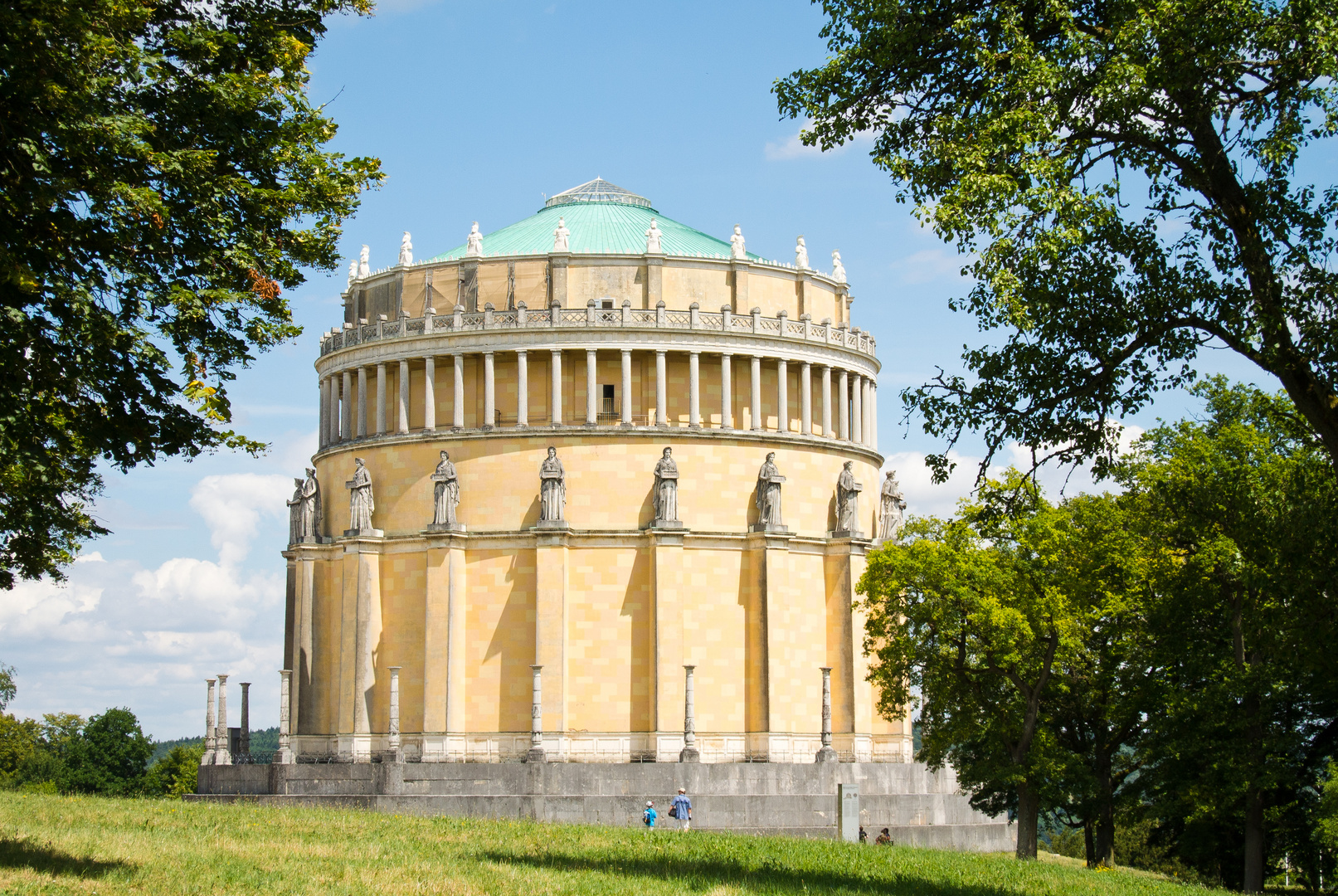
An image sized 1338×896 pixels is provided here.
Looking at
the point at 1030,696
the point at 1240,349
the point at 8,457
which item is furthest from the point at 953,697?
the point at 8,457

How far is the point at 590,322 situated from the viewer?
58.8 meters

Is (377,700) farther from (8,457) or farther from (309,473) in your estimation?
(8,457)

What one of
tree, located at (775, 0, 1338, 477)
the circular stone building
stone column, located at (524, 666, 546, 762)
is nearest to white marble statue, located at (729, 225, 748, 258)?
the circular stone building

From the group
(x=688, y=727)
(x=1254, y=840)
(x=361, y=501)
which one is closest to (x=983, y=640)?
(x=1254, y=840)

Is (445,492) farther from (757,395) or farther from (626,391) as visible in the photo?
(757,395)

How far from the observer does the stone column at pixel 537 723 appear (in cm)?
5278

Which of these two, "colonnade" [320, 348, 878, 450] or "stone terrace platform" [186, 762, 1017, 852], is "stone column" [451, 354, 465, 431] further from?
"stone terrace platform" [186, 762, 1017, 852]

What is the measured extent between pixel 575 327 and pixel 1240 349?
129ft

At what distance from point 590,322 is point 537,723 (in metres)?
15.6

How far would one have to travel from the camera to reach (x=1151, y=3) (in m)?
20.4

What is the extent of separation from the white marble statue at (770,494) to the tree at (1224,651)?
50.0 feet

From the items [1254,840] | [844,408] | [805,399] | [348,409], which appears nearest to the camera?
[1254,840]

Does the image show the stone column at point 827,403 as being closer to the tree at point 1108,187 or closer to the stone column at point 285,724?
the stone column at point 285,724

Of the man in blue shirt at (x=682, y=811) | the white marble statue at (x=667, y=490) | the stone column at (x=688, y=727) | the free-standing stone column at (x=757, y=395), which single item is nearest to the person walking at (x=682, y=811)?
the man in blue shirt at (x=682, y=811)
